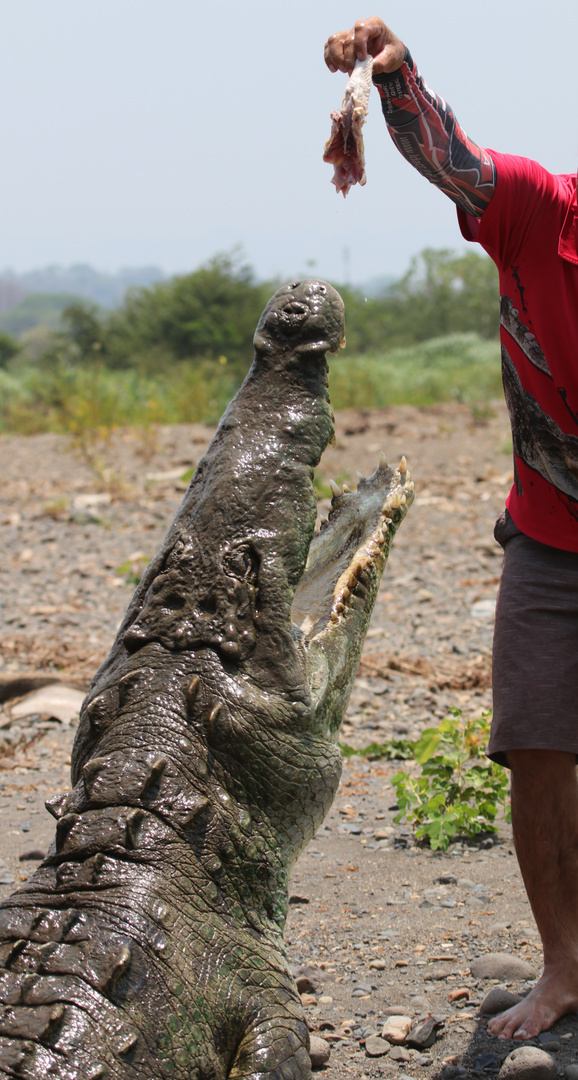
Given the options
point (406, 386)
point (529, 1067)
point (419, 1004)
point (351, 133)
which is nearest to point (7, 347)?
point (406, 386)

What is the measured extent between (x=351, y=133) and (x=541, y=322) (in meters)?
0.70

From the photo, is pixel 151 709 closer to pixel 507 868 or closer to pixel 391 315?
pixel 507 868

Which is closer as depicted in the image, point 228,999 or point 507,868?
point 228,999

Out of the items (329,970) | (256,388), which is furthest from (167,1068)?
(256,388)

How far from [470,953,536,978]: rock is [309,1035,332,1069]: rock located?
549 millimetres

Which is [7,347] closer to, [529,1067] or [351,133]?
[351,133]

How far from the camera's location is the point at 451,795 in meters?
3.58

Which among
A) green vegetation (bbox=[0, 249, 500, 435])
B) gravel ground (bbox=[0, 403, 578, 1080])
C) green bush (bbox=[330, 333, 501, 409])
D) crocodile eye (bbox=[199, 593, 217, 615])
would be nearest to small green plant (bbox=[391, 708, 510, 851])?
gravel ground (bbox=[0, 403, 578, 1080])

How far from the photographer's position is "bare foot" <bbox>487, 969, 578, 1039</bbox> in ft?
7.98

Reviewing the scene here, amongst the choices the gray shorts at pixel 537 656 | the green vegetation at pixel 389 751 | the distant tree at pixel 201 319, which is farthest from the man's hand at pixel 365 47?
the distant tree at pixel 201 319

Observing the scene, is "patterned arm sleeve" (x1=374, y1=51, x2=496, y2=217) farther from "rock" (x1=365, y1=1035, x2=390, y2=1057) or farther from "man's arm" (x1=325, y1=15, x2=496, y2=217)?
"rock" (x1=365, y1=1035, x2=390, y2=1057)

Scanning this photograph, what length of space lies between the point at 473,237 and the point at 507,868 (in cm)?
213

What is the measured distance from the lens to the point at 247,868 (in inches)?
81.7

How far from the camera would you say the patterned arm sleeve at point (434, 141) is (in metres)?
2.62
